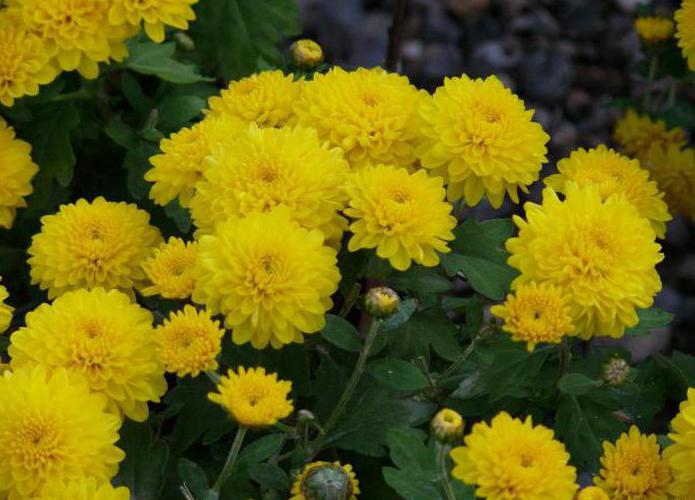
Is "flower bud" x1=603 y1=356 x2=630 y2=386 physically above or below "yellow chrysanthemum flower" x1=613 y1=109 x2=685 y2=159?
above

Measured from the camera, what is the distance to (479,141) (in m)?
1.79

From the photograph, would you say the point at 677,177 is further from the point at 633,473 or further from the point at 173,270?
the point at 173,270

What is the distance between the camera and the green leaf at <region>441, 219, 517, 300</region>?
1822 mm

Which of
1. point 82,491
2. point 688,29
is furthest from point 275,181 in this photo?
point 688,29

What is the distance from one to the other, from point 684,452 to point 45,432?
88 cm

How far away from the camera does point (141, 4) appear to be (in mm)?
2029

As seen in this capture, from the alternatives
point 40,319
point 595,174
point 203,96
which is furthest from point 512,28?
point 40,319

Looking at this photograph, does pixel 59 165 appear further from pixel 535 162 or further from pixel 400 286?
pixel 535 162

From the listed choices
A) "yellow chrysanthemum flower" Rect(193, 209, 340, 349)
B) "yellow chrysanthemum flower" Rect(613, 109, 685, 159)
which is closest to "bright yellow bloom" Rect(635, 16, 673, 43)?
"yellow chrysanthemum flower" Rect(613, 109, 685, 159)

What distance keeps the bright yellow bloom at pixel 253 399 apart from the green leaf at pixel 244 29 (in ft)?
4.32

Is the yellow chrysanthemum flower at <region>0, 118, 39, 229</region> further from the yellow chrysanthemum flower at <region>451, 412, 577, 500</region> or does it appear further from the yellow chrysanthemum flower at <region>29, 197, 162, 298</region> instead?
the yellow chrysanthemum flower at <region>451, 412, 577, 500</region>

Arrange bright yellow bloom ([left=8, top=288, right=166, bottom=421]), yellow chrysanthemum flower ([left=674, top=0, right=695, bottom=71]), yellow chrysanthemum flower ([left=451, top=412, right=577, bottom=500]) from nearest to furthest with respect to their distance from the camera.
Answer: yellow chrysanthemum flower ([left=451, top=412, right=577, bottom=500]) → bright yellow bloom ([left=8, top=288, right=166, bottom=421]) → yellow chrysanthemum flower ([left=674, top=0, right=695, bottom=71])

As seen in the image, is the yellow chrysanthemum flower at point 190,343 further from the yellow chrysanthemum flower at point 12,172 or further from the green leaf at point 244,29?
the green leaf at point 244,29

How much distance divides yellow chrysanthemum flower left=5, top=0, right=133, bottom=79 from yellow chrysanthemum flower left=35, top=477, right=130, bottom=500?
2.63 ft
